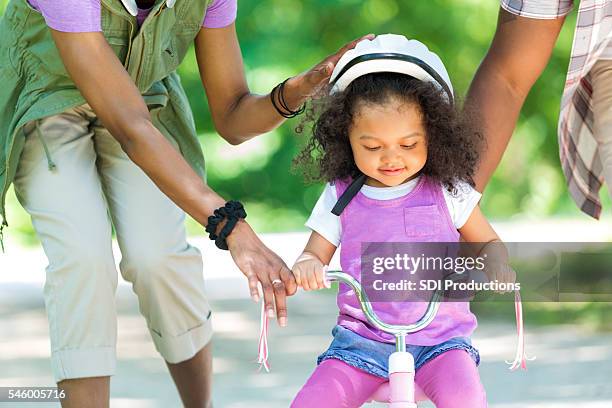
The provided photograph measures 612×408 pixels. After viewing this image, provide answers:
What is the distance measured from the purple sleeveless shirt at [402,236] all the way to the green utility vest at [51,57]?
0.71 m

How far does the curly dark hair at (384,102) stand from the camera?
2.86 metres

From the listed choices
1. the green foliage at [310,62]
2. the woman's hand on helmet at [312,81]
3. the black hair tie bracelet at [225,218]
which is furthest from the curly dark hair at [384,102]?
the green foliage at [310,62]

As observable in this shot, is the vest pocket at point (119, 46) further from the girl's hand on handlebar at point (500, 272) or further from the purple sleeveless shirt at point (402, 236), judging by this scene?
the girl's hand on handlebar at point (500, 272)

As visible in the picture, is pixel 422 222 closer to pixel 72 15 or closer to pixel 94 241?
pixel 94 241

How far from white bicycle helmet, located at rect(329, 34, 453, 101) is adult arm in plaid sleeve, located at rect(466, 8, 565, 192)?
0.36 m

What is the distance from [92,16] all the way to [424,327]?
1.06 m

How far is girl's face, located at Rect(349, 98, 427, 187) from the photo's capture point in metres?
2.83

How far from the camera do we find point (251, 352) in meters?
5.03

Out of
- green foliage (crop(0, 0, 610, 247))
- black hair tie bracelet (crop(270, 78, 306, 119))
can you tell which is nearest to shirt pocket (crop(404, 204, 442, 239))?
black hair tie bracelet (crop(270, 78, 306, 119))

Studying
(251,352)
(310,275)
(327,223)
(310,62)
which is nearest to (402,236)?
(327,223)

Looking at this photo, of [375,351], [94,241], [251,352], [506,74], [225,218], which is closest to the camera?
[225,218]

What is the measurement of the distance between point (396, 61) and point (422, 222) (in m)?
0.37

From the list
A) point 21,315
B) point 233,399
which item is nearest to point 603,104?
point 233,399

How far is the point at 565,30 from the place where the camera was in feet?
21.6
